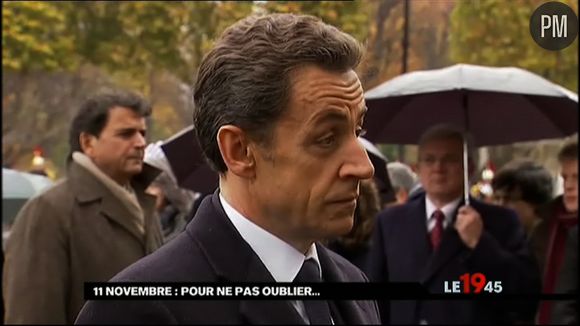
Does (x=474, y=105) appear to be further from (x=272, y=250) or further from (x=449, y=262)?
(x=272, y=250)

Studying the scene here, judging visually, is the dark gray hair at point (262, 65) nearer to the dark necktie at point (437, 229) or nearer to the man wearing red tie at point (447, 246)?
the man wearing red tie at point (447, 246)

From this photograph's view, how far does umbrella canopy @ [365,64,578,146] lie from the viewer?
61.2 inches

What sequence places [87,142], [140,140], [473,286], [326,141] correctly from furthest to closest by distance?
[87,142] → [140,140] → [473,286] → [326,141]

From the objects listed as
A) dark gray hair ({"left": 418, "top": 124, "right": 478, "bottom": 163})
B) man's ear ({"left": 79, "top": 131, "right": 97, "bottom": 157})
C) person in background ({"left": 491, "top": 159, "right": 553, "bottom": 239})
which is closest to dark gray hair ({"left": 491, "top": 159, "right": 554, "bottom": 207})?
person in background ({"left": 491, "top": 159, "right": 553, "bottom": 239})

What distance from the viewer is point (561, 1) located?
1.32m

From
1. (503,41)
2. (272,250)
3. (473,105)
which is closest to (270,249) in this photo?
(272,250)

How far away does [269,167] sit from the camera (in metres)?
1.17

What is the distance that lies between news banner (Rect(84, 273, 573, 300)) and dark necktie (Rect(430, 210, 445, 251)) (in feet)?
0.73

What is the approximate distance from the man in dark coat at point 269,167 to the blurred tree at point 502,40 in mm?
278

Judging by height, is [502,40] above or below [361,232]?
above

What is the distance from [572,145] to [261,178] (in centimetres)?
83

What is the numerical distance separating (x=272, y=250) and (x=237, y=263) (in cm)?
4

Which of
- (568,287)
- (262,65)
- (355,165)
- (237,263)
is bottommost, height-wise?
(568,287)

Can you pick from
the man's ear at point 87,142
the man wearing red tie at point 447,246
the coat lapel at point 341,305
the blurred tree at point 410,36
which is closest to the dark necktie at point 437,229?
the man wearing red tie at point 447,246
